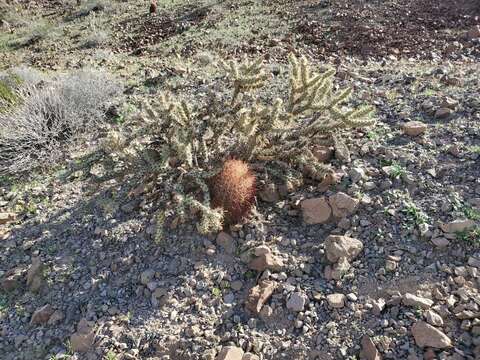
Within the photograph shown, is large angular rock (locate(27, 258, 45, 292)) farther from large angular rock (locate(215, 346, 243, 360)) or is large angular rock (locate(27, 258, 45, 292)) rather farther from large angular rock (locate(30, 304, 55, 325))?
large angular rock (locate(215, 346, 243, 360))

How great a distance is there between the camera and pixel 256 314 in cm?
305

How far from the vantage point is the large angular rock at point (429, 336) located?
263 cm

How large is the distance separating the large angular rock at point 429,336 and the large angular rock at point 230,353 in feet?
3.42

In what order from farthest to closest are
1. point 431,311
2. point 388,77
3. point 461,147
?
1. point 388,77
2. point 461,147
3. point 431,311

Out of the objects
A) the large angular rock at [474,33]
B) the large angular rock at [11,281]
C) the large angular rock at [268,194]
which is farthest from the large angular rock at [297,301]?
the large angular rock at [474,33]

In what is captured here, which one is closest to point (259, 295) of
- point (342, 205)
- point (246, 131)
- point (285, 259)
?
point (285, 259)

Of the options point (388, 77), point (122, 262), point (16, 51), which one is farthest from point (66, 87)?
point (16, 51)

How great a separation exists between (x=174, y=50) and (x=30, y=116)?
3.56 meters

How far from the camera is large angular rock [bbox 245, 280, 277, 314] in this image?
3043mm

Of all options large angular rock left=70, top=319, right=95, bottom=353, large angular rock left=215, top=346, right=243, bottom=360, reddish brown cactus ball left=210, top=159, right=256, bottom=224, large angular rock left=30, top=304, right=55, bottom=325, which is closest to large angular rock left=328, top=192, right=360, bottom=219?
reddish brown cactus ball left=210, top=159, right=256, bottom=224

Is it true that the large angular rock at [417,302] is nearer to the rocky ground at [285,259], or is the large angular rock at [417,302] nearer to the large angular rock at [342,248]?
the rocky ground at [285,259]

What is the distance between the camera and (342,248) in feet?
10.6

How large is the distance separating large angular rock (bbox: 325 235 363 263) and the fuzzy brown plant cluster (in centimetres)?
66

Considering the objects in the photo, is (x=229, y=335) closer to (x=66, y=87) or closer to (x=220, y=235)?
(x=220, y=235)
